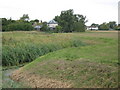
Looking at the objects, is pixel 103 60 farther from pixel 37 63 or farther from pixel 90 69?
pixel 37 63

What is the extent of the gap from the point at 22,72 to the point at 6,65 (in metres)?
2.78

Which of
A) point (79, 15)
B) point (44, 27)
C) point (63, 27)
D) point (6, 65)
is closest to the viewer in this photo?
point (6, 65)

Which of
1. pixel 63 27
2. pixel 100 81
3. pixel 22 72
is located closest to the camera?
pixel 100 81

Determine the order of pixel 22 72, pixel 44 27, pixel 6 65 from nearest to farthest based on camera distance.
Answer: pixel 22 72
pixel 6 65
pixel 44 27

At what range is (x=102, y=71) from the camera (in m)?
8.83

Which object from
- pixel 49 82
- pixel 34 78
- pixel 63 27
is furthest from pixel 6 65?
pixel 63 27

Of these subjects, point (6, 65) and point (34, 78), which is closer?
point (34, 78)

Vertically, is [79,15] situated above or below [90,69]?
above

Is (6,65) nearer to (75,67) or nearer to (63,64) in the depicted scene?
(63,64)

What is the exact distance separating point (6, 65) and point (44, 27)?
36.0 m

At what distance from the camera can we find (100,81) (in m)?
8.12

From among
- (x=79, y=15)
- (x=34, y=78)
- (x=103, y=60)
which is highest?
(x=79, y=15)

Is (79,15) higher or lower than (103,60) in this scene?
higher

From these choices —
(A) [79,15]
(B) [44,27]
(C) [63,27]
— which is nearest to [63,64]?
(B) [44,27]
